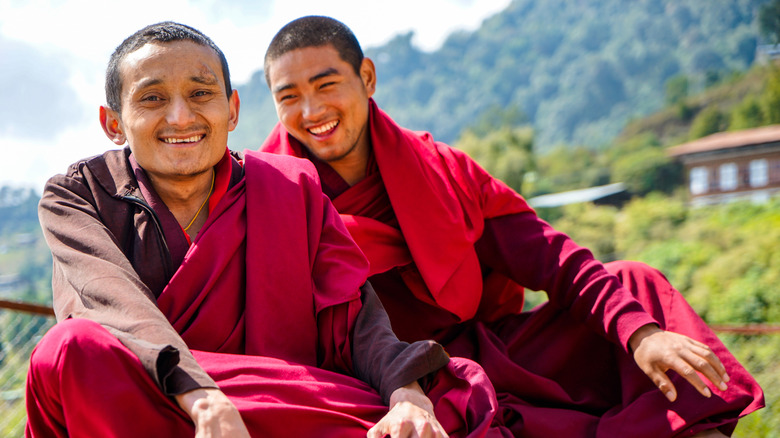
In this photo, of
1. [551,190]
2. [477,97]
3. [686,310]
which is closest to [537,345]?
[686,310]

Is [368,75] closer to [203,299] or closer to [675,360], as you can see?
[203,299]

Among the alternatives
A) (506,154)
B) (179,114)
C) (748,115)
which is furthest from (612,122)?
(179,114)

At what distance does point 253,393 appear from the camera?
1.75 m

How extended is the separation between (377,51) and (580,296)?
14454cm

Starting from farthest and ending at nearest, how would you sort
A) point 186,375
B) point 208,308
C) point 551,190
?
point 551,190
point 208,308
point 186,375

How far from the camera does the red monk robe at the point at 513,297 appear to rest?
8.14ft

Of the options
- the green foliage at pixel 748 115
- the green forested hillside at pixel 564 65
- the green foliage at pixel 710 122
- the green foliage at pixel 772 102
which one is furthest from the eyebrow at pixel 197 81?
the green forested hillside at pixel 564 65

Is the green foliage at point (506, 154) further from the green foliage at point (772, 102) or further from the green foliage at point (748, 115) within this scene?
the green foliage at point (772, 102)

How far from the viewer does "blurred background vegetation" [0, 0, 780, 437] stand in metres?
22.5

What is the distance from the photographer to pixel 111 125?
91.7 inches

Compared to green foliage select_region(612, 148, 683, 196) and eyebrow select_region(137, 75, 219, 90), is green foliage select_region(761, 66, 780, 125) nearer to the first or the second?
green foliage select_region(612, 148, 683, 196)

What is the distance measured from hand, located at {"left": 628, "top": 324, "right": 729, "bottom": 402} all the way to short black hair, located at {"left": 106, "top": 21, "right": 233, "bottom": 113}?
5.62ft

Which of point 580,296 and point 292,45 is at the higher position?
point 292,45

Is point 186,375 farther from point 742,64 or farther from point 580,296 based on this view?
point 742,64
